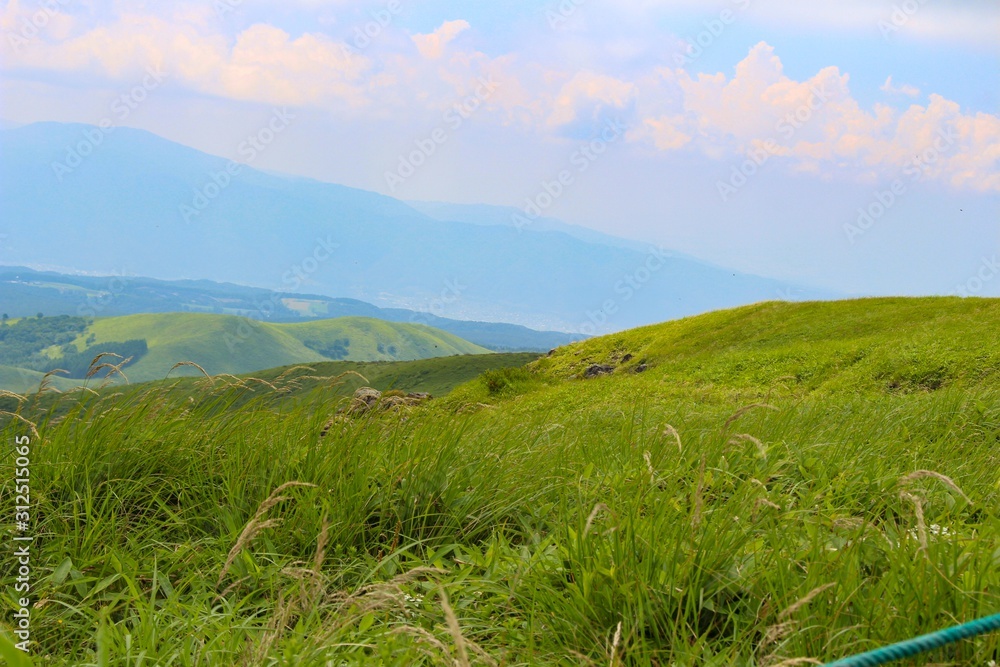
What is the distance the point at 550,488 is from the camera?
5.22m

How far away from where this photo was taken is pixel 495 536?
4699 mm

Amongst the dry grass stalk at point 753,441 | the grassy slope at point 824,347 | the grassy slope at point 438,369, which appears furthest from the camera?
the grassy slope at point 438,369

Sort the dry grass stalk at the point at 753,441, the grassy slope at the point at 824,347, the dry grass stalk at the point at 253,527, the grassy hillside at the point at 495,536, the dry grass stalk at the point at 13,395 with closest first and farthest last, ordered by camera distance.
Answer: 1. the dry grass stalk at the point at 253,527
2. the dry grass stalk at the point at 753,441
3. the grassy hillside at the point at 495,536
4. the dry grass stalk at the point at 13,395
5. the grassy slope at the point at 824,347

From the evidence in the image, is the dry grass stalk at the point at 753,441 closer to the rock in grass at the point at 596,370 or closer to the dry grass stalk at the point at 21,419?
the dry grass stalk at the point at 21,419

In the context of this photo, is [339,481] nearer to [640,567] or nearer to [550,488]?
[550,488]

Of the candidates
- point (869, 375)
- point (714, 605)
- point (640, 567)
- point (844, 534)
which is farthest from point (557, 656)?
point (869, 375)

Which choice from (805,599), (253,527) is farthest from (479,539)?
(805,599)

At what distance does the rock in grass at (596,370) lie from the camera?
128 ft

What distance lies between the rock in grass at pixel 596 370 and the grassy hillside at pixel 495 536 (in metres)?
30.8

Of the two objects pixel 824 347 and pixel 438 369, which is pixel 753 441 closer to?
pixel 824 347

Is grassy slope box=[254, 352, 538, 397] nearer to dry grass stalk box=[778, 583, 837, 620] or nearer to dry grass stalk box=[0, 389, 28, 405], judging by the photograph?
dry grass stalk box=[0, 389, 28, 405]

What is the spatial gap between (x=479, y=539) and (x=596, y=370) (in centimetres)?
3496

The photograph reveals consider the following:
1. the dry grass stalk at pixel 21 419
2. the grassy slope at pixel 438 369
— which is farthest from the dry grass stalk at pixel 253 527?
the grassy slope at pixel 438 369

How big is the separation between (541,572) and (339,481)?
1.70 metres
